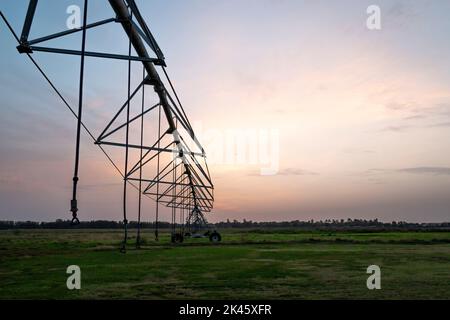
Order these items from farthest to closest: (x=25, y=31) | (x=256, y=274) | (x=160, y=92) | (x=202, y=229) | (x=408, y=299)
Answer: (x=202, y=229), (x=160, y=92), (x=256, y=274), (x=408, y=299), (x=25, y=31)

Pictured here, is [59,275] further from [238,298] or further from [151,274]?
[238,298]

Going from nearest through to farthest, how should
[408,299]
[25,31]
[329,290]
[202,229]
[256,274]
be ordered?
[25,31]
[408,299]
[329,290]
[256,274]
[202,229]

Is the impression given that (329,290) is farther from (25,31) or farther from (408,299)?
(25,31)

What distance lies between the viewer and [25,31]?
8.53m

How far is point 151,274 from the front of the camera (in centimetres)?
1371

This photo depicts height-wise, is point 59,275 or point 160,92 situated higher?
point 160,92

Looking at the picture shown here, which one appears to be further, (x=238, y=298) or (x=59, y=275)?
(x=59, y=275)
